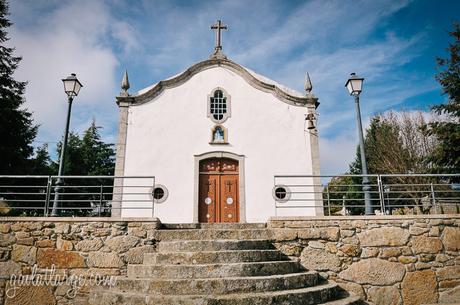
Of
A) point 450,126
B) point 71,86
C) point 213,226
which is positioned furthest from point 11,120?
point 450,126

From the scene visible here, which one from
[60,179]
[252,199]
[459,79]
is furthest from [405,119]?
[60,179]

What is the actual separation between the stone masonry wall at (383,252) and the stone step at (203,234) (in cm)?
56

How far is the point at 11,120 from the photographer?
13547mm

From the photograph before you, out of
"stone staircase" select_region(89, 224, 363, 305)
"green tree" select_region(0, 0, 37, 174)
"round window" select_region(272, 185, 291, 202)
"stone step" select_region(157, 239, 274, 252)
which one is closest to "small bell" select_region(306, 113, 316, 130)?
"round window" select_region(272, 185, 291, 202)

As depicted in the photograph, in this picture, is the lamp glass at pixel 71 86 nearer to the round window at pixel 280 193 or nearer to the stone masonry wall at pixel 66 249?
the stone masonry wall at pixel 66 249

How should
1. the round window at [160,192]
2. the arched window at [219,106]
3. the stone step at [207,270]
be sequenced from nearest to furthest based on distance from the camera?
the stone step at [207,270] < the round window at [160,192] < the arched window at [219,106]

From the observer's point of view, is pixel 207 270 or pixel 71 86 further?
pixel 71 86

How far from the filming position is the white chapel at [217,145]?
932cm

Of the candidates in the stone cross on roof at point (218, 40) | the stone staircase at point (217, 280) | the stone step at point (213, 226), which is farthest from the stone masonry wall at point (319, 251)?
the stone cross on roof at point (218, 40)

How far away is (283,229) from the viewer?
5906mm

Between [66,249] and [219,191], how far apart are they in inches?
191

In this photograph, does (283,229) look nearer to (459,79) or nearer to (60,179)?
(60,179)

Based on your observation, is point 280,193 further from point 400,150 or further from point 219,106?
point 400,150

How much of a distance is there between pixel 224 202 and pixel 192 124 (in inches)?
109
